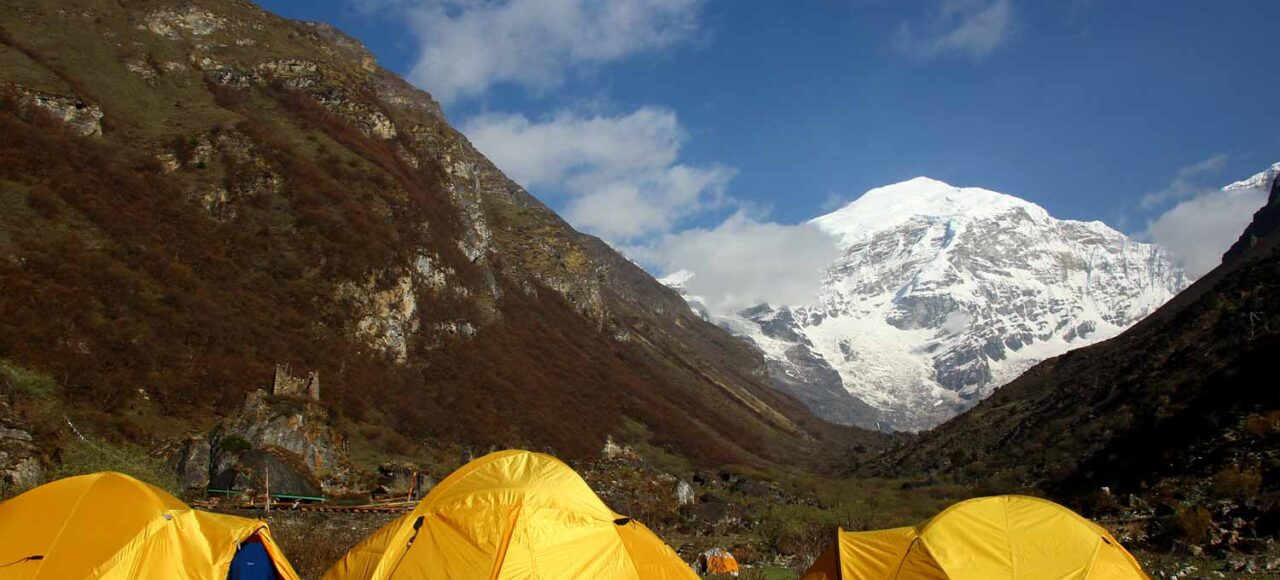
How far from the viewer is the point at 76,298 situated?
31734 mm

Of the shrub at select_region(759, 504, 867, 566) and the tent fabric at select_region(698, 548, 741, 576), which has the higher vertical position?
the shrub at select_region(759, 504, 867, 566)

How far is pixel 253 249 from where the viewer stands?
46.2 m

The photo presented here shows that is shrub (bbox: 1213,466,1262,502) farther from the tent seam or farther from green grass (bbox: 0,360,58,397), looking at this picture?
green grass (bbox: 0,360,58,397)

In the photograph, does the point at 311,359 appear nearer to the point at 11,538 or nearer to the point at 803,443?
the point at 11,538

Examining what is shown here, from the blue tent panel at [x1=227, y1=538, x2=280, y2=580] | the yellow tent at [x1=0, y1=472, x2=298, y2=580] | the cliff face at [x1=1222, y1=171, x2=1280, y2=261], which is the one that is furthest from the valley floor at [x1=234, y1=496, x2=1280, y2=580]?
the cliff face at [x1=1222, y1=171, x2=1280, y2=261]

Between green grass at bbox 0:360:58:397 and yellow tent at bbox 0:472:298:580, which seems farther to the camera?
green grass at bbox 0:360:58:397

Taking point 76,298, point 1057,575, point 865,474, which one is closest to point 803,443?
point 865,474

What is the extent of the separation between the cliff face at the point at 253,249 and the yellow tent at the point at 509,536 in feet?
75.9

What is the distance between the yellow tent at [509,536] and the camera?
34.3 ft

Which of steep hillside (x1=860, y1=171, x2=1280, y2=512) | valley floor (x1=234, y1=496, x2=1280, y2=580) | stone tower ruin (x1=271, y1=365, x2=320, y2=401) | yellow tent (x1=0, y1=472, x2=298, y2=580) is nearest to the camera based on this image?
yellow tent (x1=0, y1=472, x2=298, y2=580)

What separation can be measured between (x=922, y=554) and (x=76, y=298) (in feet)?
115

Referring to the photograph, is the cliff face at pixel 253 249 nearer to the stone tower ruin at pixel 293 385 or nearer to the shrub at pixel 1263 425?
the stone tower ruin at pixel 293 385

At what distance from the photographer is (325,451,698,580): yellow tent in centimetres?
1045

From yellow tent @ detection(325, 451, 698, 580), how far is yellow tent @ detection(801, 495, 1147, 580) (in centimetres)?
330
